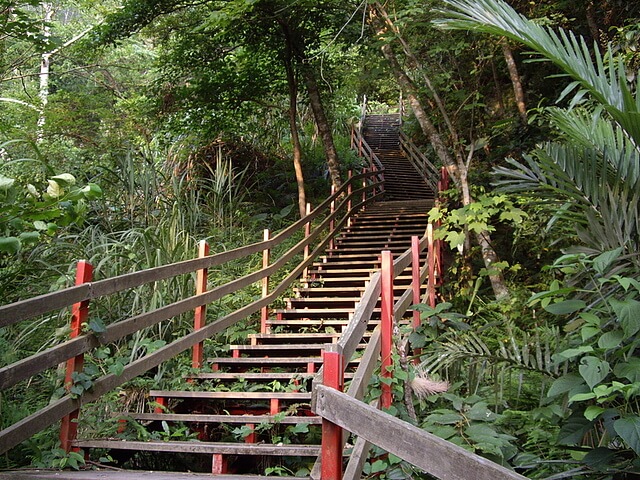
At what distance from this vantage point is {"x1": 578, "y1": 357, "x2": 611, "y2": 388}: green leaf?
2.29 meters

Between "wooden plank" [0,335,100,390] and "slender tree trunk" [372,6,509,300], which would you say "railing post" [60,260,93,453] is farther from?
"slender tree trunk" [372,6,509,300]

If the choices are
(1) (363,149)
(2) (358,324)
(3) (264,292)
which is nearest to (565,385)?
(2) (358,324)

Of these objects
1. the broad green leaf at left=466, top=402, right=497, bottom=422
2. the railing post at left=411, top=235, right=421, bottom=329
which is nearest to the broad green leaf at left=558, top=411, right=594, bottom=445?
the broad green leaf at left=466, top=402, right=497, bottom=422

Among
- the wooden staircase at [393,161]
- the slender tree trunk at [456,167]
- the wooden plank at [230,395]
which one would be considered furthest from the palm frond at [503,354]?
the wooden staircase at [393,161]

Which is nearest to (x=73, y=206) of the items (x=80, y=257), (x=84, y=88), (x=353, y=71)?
(x=80, y=257)

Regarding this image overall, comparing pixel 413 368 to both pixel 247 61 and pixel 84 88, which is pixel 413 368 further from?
pixel 84 88

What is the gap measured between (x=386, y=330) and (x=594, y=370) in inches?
59.4

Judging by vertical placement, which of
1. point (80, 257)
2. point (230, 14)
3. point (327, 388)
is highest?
point (230, 14)

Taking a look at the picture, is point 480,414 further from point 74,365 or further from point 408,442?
point 74,365

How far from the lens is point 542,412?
3.23 m

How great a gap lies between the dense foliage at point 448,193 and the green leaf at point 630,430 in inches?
0.4

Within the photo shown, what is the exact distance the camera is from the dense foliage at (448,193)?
2.79 meters

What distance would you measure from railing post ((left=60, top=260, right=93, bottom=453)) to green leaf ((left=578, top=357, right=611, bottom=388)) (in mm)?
2699

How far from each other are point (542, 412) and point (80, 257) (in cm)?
423
